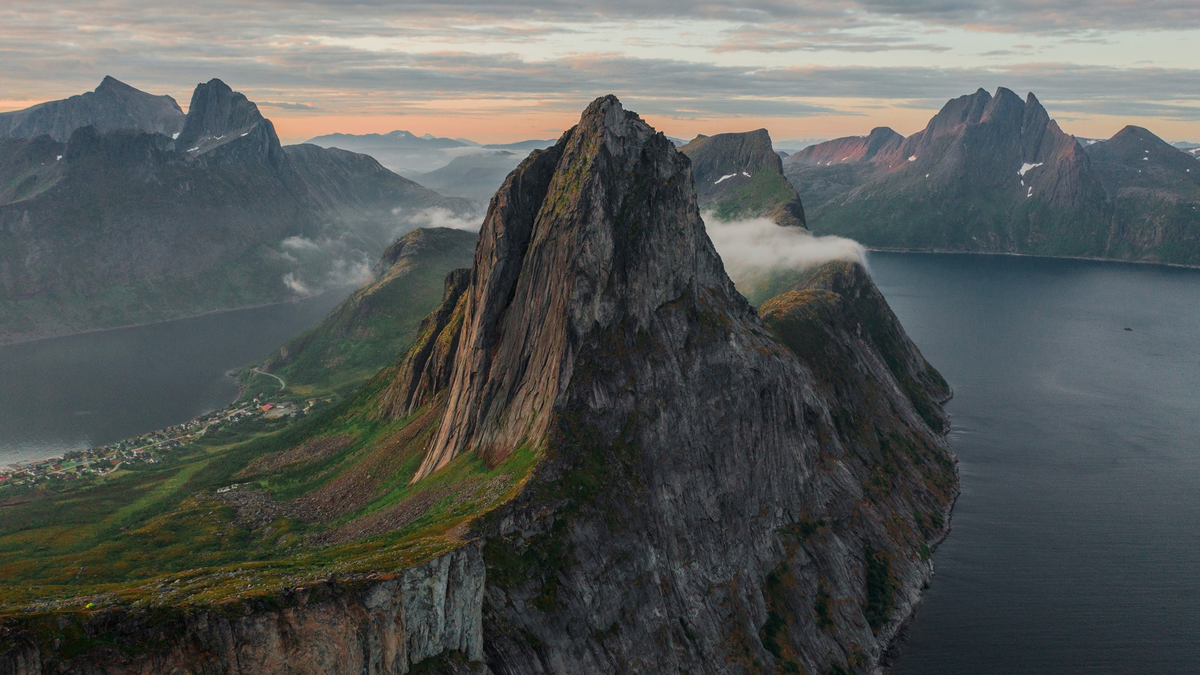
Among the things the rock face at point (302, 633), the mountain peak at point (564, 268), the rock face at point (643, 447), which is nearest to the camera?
the rock face at point (302, 633)

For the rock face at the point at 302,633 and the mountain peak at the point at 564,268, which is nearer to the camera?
the rock face at the point at 302,633

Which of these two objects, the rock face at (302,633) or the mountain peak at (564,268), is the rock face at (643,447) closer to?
the mountain peak at (564,268)

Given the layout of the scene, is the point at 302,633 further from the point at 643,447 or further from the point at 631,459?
the point at 643,447

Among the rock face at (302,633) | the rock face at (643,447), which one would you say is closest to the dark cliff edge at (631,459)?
the rock face at (643,447)

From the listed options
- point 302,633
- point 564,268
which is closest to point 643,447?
point 564,268

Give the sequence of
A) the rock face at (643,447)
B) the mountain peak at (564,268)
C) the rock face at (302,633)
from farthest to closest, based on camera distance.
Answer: the mountain peak at (564,268) → the rock face at (643,447) → the rock face at (302,633)

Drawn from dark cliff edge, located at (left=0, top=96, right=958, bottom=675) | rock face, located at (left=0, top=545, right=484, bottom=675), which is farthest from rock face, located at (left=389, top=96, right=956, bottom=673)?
rock face, located at (left=0, top=545, right=484, bottom=675)

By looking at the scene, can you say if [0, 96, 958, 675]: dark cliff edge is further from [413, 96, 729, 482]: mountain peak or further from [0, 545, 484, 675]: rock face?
[0, 545, 484, 675]: rock face
